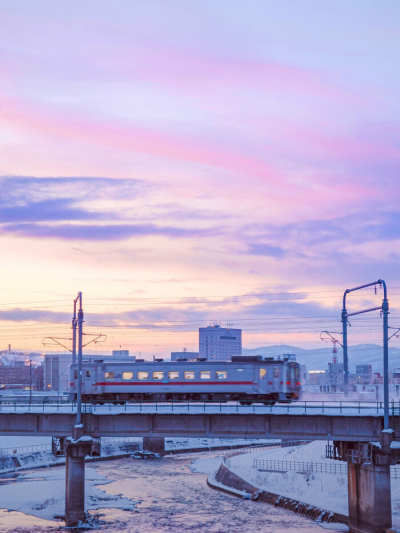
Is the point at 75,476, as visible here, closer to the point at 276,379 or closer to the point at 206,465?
the point at 276,379

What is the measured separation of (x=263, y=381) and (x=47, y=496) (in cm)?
2561

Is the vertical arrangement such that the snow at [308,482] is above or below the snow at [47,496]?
above

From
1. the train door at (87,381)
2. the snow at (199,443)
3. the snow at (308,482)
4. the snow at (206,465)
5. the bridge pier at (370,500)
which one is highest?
the train door at (87,381)

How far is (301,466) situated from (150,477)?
1903 cm

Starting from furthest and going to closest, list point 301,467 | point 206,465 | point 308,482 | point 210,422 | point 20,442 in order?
point 20,442 < point 206,465 < point 301,467 < point 308,482 < point 210,422

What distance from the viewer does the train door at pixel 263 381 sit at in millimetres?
63062

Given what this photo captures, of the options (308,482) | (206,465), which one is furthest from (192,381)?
(206,465)

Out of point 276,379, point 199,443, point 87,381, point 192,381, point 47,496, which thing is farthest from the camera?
point 199,443

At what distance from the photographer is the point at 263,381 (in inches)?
2486

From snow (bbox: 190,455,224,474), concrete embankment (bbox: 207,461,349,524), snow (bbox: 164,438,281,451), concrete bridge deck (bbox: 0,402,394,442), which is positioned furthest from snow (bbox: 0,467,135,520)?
snow (bbox: 164,438,281,451)

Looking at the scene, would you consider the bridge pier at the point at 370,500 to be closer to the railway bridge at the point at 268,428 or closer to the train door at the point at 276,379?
the railway bridge at the point at 268,428

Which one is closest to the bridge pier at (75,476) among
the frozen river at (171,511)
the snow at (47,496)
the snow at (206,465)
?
the frozen river at (171,511)

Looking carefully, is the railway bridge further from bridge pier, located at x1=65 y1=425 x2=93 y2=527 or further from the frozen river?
the frozen river

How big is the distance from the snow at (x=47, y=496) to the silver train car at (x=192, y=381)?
986 centimetres
